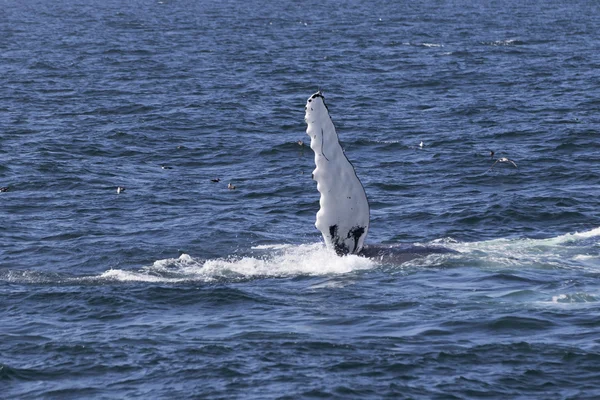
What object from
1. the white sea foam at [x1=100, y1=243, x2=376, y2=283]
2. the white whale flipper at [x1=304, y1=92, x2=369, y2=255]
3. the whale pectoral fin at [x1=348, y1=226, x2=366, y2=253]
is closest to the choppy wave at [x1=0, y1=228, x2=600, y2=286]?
the white sea foam at [x1=100, y1=243, x2=376, y2=283]

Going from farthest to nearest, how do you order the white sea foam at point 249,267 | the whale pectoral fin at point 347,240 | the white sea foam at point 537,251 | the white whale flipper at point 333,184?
1. the white sea foam at point 537,251
2. the white sea foam at point 249,267
3. the whale pectoral fin at point 347,240
4. the white whale flipper at point 333,184

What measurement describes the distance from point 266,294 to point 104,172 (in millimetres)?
16115

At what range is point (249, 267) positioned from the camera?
90.8 feet

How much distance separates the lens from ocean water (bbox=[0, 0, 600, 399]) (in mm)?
21109

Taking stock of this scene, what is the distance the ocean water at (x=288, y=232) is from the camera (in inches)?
831

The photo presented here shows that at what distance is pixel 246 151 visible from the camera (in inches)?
1725

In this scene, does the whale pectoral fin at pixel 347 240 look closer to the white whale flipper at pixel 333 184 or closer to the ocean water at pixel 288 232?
the white whale flipper at pixel 333 184

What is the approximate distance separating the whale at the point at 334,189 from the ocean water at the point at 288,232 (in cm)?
83

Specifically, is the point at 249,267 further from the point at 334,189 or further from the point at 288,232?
the point at 288,232

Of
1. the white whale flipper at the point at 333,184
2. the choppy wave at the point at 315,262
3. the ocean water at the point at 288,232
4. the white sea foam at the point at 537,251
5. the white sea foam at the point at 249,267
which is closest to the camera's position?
the ocean water at the point at 288,232

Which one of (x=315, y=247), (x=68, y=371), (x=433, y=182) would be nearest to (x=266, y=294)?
(x=315, y=247)

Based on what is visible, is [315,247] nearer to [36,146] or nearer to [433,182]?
[433,182]

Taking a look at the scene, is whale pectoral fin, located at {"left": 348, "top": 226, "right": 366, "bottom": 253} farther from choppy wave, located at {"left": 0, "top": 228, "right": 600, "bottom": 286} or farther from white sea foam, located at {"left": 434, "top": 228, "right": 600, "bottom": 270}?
white sea foam, located at {"left": 434, "top": 228, "right": 600, "bottom": 270}

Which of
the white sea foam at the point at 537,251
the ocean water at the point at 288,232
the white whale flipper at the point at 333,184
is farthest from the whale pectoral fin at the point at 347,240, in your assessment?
the white sea foam at the point at 537,251
